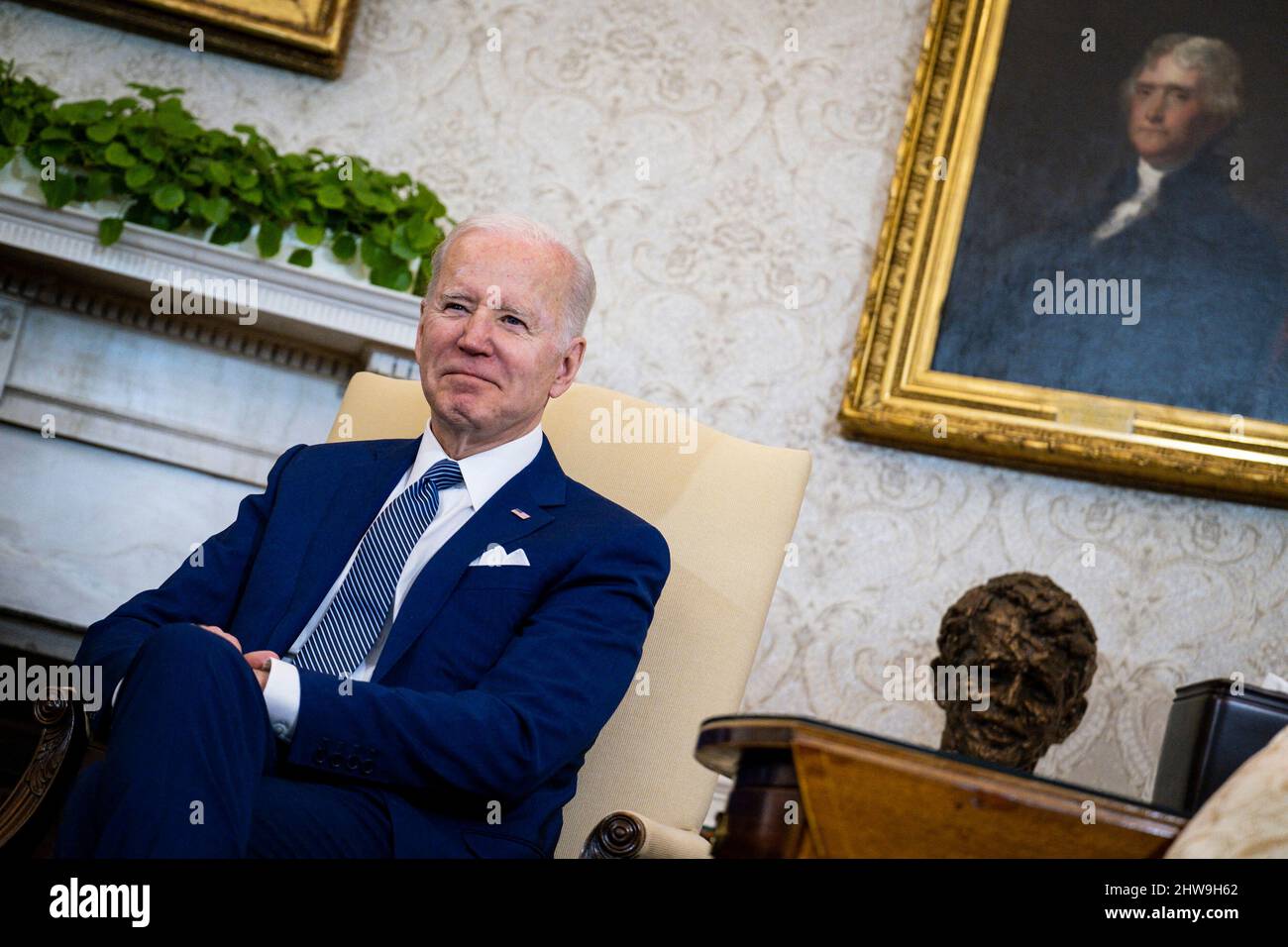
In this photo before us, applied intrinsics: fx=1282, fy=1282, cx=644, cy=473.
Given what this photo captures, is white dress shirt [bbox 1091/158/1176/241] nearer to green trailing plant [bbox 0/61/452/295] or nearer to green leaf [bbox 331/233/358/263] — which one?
green trailing plant [bbox 0/61/452/295]

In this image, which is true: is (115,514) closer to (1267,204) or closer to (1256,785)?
(1256,785)

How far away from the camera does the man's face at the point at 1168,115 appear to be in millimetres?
3420

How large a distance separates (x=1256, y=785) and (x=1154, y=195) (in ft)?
7.85

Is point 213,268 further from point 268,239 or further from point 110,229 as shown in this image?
point 110,229

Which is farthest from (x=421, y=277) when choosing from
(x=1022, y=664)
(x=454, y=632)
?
(x=1022, y=664)

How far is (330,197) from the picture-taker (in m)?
3.23

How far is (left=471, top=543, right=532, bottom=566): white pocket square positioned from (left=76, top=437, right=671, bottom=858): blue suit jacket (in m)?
0.01

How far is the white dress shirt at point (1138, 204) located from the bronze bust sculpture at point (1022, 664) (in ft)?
4.37

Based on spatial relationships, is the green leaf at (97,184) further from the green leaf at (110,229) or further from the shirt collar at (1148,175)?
the shirt collar at (1148,175)

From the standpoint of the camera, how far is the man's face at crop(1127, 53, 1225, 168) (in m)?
3.42

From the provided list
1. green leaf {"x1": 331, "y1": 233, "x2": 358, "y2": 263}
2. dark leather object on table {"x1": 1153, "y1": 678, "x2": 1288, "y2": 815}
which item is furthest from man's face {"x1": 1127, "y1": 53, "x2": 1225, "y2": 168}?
green leaf {"x1": 331, "y1": 233, "x2": 358, "y2": 263}

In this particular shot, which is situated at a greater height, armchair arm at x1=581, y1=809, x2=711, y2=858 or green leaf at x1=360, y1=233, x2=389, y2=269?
green leaf at x1=360, y1=233, x2=389, y2=269

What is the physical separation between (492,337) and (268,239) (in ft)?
3.97

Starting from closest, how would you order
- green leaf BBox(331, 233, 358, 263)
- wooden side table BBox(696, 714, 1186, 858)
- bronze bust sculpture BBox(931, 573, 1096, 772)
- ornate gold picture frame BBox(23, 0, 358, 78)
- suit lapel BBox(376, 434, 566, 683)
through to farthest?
wooden side table BBox(696, 714, 1186, 858) → suit lapel BBox(376, 434, 566, 683) → bronze bust sculpture BBox(931, 573, 1096, 772) → green leaf BBox(331, 233, 358, 263) → ornate gold picture frame BBox(23, 0, 358, 78)
